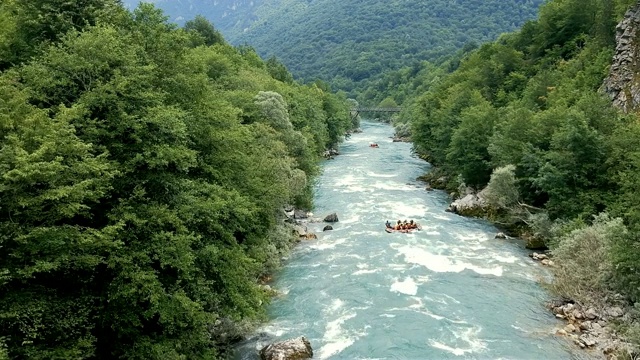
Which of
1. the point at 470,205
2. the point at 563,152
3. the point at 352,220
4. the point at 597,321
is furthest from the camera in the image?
the point at 470,205

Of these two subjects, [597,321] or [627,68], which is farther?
[627,68]

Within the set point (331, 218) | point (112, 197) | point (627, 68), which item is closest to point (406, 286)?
point (331, 218)

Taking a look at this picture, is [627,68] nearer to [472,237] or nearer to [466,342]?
[472,237]

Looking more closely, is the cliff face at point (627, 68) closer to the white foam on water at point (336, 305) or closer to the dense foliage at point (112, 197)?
the white foam on water at point (336, 305)

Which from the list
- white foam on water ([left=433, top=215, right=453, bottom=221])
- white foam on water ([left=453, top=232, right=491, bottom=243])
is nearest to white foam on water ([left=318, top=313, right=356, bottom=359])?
white foam on water ([left=453, top=232, right=491, bottom=243])

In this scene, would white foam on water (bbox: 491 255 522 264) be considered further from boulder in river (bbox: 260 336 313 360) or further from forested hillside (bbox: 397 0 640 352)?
boulder in river (bbox: 260 336 313 360)

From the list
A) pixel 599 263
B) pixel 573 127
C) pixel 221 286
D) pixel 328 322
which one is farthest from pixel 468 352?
pixel 573 127

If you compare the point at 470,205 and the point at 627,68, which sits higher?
the point at 627,68

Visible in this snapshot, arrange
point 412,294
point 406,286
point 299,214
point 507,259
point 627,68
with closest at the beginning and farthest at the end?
point 412,294 → point 406,286 → point 507,259 → point 627,68 → point 299,214
